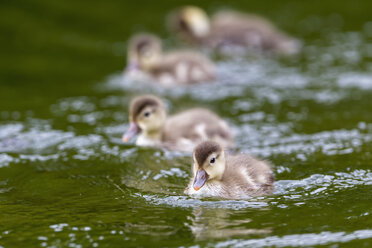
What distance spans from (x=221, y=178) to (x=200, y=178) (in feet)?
0.71

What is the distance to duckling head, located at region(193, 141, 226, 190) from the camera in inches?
179

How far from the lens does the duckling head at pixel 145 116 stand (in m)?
6.00

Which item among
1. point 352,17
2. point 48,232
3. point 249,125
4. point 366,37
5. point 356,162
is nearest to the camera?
point 48,232

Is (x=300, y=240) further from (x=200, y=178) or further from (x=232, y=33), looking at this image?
(x=232, y=33)

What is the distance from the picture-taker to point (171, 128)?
6090 millimetres

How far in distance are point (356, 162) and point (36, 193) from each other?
2.45 meters

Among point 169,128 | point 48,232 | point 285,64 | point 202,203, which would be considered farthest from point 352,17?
point 48,232

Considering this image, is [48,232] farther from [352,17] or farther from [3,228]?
[352,17]

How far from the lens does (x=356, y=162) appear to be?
5262 millimetres

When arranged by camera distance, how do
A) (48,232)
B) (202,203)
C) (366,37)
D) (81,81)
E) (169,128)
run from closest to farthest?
(48,232) → (202,203) → (169,128) → (81,81) → (366,37)

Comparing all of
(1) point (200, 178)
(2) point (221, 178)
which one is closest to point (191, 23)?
(2) point (221, 178)

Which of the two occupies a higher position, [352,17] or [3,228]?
[352,17]

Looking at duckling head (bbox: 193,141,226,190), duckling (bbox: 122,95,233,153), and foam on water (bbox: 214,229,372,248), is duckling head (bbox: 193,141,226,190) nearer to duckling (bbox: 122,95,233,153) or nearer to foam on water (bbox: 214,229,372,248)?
foam on water (bbox: 214,229,372,248)

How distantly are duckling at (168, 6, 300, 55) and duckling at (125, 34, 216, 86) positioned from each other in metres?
1.35
